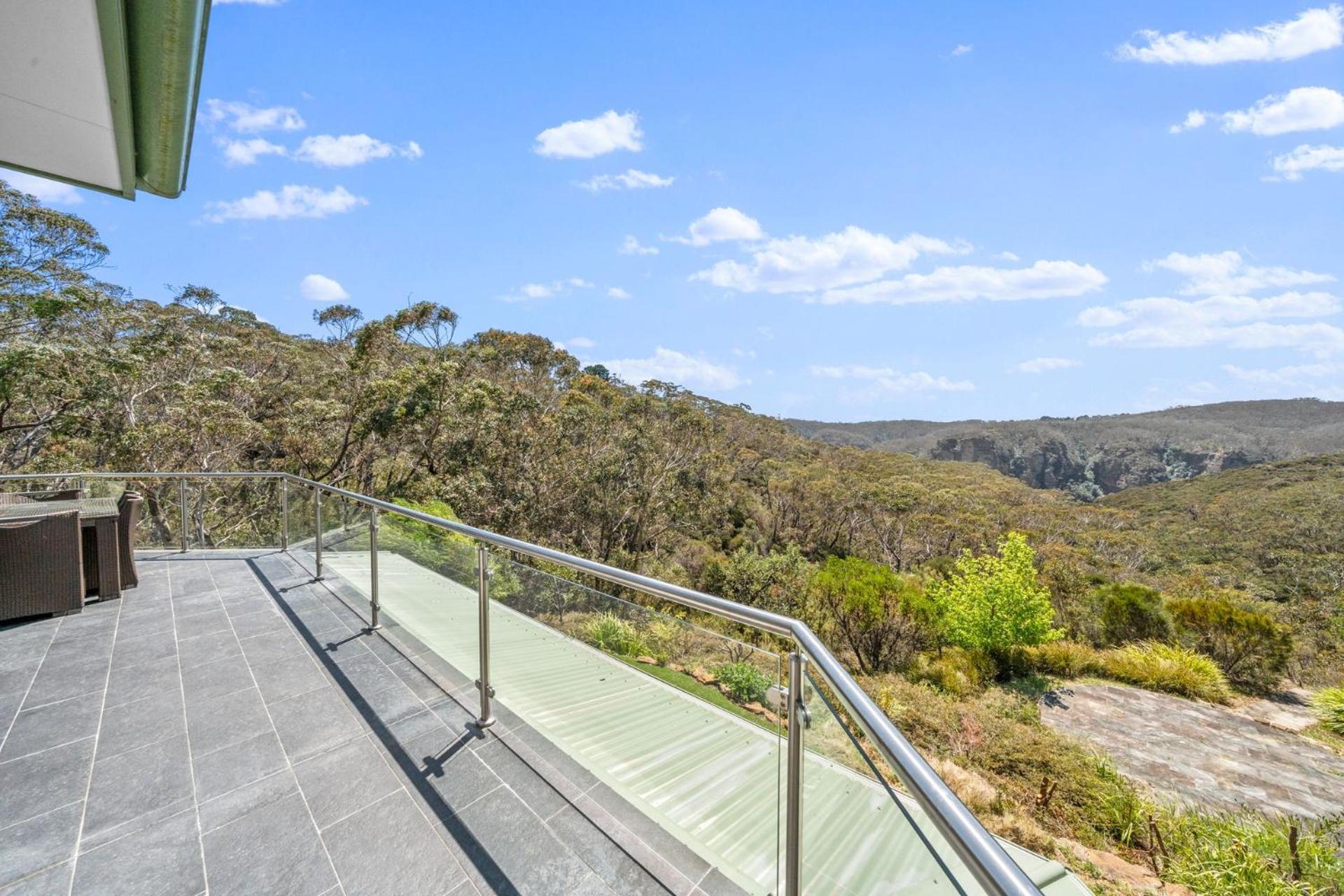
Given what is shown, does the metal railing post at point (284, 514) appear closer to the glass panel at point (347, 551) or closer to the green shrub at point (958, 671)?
the glass panel at point (347, 551)

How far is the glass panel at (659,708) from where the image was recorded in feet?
5.27


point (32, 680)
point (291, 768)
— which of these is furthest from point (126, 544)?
point (291, 768)

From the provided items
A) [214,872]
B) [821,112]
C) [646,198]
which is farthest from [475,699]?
[646,198]

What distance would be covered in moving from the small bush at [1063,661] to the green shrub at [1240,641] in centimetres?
286

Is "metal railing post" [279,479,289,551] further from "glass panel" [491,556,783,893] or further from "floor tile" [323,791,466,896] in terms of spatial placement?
"floor tile" [323,791,466,896]

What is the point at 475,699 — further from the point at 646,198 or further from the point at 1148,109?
the point at 646,198

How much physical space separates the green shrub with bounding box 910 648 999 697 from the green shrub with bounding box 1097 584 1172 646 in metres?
5.11

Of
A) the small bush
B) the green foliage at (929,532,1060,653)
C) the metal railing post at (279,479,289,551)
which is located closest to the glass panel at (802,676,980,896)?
the metal railing post at (279,479,289,551)

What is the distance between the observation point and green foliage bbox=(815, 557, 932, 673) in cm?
1415

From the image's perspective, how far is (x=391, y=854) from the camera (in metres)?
1.79

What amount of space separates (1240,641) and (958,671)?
7.62 m

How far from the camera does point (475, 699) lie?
2760mm

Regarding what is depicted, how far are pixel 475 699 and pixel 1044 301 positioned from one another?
1682 inches

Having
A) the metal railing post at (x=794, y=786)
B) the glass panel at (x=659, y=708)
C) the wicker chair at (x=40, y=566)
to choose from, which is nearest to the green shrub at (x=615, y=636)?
the glass panel at (x=659, y=708)
